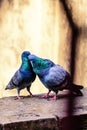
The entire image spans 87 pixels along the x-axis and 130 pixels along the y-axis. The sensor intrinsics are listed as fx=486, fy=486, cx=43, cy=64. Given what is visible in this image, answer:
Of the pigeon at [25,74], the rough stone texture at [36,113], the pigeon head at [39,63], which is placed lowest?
the rough stone texture at [36,113]

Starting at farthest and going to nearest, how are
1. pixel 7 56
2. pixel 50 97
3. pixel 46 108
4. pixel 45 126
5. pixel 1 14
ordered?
1. pixel 7 56
2. pixel 1 14
3. pixel 50 97
4. pixel 46 108
5. pixel 45 126

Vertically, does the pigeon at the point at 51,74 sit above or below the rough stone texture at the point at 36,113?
above

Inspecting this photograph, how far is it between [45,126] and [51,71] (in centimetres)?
47

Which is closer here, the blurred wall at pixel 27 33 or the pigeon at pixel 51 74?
the pigeon at pixel 51 74

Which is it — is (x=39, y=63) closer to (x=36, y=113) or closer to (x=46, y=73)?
(x=46, y=73)

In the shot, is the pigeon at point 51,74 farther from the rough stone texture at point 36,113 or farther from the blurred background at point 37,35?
the blurred background at point 37,35

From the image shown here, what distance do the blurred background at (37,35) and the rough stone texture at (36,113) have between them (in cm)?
63

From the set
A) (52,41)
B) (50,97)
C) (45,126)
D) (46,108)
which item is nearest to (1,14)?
(52,41)

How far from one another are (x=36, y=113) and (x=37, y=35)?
1.14 meters

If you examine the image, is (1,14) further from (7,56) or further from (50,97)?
(50,97)

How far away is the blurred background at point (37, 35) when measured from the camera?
10.5 feet

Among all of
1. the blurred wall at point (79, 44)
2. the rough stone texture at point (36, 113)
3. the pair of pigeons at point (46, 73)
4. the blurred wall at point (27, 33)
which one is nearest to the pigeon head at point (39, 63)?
the pair of pigeons at point (46, 73)

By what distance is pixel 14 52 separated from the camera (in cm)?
337

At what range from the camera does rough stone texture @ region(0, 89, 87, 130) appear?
2148 mm
